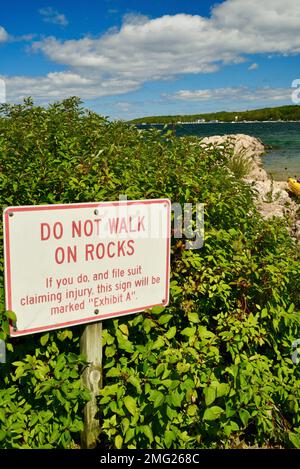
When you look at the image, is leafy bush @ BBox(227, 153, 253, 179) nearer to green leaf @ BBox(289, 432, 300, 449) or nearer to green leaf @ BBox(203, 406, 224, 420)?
green leaf @ BBox(289, 432, 300, 449)

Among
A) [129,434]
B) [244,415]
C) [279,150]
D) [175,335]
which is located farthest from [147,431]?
[279,150]

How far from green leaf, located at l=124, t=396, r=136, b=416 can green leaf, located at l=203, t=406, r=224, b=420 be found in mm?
406

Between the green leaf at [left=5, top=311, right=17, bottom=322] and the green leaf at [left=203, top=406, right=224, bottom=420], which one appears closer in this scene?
the green leaf at [left=5, top=311, right=17, bottom=322]

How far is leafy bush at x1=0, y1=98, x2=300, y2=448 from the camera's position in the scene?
2.49 m

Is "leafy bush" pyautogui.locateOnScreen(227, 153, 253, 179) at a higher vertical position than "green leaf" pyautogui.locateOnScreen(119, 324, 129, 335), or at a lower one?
higher

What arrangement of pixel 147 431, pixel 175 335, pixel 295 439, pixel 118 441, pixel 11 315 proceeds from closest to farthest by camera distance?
pixel 11 315
pixel 147 431
pixel 118 441
pixel 295 439
pixel 175 335

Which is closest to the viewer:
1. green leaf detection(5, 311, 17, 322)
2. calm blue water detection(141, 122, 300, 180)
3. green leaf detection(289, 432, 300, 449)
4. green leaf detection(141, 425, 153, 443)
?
green leaf detection(5, 311, 17, 322)

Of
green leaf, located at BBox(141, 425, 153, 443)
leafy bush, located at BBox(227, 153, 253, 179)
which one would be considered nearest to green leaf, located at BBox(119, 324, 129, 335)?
green leaf, located at BBox(141, 425, 153, 443)

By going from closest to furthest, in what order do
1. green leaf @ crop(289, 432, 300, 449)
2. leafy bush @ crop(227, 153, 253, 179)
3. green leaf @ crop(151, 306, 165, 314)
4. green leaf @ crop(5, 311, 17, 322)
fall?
green leaf @ crop(5, 311, 17, 322), green leaf @ crop(151, 306, 165, 314), green leaf @ crop(289, 432, 300, 449), leafy bush @ crop(227, 153, 253, 179)

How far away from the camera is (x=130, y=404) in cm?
239

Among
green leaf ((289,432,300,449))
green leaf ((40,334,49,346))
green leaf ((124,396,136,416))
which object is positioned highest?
green leaf ((40,334,49,346))

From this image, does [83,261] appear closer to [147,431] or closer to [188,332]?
[188,332]

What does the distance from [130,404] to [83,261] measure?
817 mm
